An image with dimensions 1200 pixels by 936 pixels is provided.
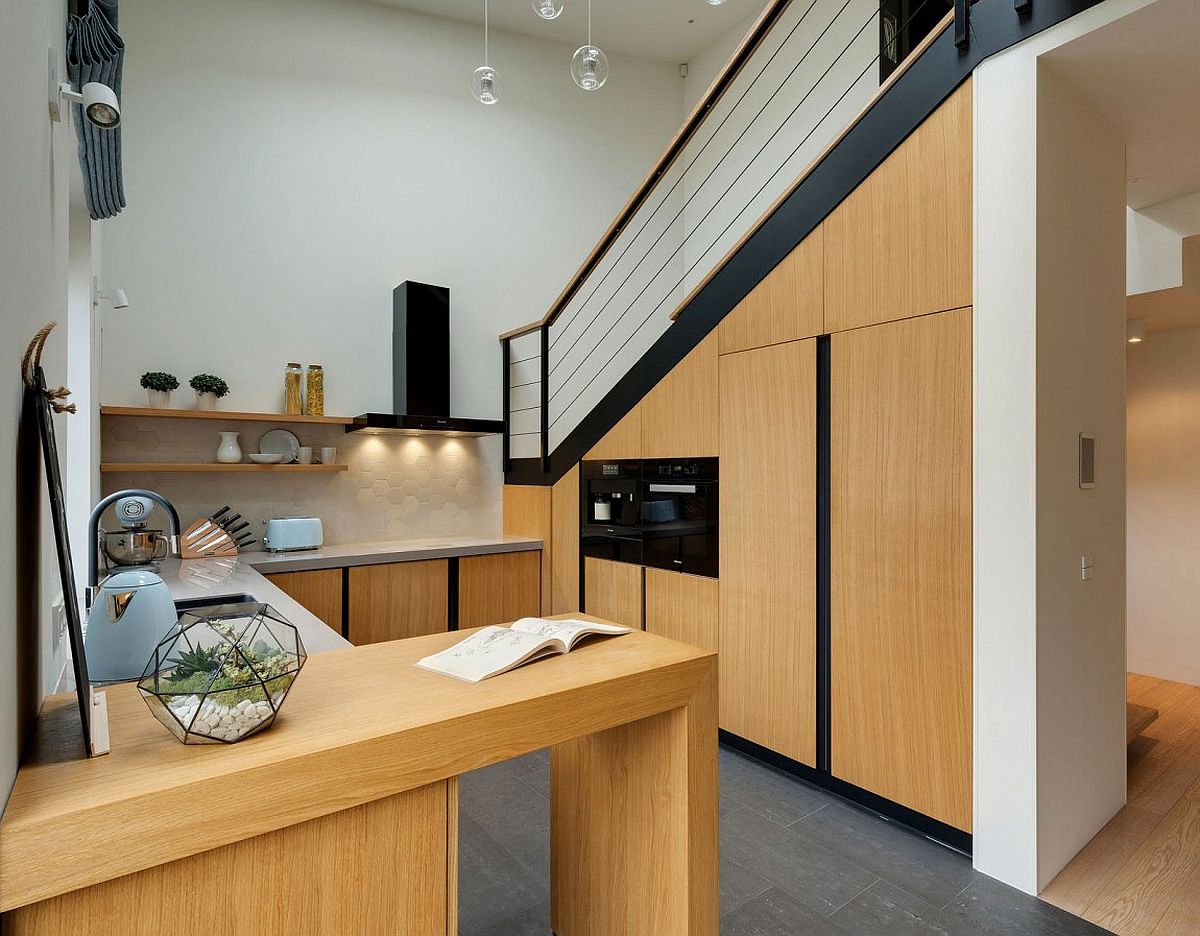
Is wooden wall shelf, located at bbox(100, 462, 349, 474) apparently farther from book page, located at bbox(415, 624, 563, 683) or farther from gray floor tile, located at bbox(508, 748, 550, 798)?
book page, located at bbox(415, 624, 563, 683)

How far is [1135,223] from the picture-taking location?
11.1ft

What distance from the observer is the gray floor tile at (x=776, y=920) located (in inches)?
76.5

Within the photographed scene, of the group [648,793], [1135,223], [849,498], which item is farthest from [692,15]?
[648,793]

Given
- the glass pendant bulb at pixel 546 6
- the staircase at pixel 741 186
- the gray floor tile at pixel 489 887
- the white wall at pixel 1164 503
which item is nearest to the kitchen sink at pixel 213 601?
the gray floor tile at pixel 489 887

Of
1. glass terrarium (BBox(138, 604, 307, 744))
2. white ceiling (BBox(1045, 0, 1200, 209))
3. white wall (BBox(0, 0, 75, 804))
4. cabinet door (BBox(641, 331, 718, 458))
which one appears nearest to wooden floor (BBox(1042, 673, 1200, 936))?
cabinet door (BBox(641, 331, 718, 458))

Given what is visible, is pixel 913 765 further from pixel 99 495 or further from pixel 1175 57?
pixel 99 495

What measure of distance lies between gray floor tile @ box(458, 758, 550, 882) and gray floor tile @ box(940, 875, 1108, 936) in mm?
1219

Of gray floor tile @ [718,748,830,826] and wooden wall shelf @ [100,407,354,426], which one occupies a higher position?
wooden wall shelf @ [100,407,354,426]

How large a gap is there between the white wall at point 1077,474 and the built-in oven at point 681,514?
139cm

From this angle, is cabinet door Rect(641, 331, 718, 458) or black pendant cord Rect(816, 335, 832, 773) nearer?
black pendant cord Rect(816, 335, 832, 773)

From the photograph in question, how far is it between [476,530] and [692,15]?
4194 millimetres

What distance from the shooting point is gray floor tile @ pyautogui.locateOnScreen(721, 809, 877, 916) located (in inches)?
83.5

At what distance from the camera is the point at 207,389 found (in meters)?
3.87

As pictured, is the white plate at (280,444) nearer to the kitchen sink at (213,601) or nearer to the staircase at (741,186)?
the staircase at (741,186)
